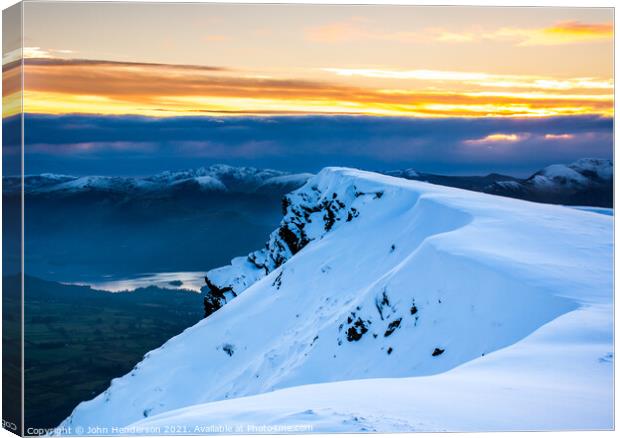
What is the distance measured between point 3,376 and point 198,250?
55.0 m

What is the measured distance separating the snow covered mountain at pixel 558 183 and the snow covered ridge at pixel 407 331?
141 centimetres

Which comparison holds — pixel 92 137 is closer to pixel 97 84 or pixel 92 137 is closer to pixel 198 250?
pixel 97 84

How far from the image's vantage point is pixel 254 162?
25.5 metres

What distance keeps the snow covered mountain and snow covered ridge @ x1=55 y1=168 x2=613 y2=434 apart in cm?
141

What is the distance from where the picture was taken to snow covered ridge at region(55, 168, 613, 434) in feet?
41.8

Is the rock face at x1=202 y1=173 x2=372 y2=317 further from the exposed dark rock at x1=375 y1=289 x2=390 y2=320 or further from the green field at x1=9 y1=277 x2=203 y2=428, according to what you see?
the exposed dark rock at x1=375 y1=289 x2=390 y2=320

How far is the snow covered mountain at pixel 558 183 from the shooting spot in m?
16.7

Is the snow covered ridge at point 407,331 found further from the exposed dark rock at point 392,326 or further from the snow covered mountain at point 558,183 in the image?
the snow covered mountain at point 558,183

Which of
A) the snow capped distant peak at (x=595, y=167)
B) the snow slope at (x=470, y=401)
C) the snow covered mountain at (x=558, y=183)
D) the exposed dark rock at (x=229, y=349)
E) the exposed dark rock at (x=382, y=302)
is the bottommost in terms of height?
the exposed dark rock at (x=229, y=349)

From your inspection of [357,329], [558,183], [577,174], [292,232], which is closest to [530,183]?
[558,183]

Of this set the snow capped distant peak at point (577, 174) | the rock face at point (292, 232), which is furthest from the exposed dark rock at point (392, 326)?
the rock face at point (292, 232)

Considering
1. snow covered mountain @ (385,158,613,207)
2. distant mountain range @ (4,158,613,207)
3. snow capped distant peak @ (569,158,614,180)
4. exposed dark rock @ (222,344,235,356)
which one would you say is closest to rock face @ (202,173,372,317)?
exposed dark rock @ (222,344,235,356)

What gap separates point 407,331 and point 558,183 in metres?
5.75

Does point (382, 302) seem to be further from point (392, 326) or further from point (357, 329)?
point (392, 326)
